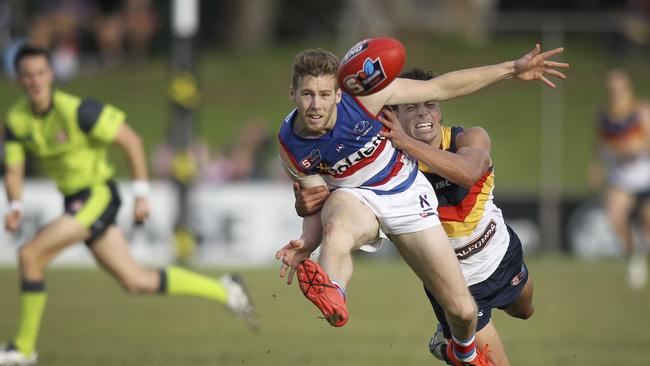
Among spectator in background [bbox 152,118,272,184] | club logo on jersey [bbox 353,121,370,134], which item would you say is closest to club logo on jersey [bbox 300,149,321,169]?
club logo on jersey [bbox 353,121,370,134]

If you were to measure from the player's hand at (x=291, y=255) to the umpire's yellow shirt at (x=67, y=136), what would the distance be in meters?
2.85

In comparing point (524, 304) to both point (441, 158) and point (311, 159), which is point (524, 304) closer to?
point (441, 158)

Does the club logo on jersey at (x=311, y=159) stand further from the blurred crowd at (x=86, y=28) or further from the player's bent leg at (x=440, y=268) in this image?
the blurred crowd at (x=86, y=28)

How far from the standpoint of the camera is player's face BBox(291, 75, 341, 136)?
5.88 m

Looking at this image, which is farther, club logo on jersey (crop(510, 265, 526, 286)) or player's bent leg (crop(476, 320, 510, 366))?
club logo on jersey (crop(510, 265, 526, 286))

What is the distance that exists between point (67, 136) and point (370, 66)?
3626mm

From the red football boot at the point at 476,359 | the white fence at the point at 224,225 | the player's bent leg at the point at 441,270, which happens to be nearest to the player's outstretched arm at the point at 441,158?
the player's bent leg at the point at 441,270

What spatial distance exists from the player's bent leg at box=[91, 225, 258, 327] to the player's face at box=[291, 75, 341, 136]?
10.6 feet

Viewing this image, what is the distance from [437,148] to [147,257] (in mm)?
10349

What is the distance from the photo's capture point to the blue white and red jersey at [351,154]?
6.01 meters

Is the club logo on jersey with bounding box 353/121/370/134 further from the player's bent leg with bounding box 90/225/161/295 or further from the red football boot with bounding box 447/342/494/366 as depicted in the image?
the player's bent leg with bounding box 90/225/161/295

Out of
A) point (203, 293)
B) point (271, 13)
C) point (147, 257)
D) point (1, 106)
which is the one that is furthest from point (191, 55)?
point (271, 13)

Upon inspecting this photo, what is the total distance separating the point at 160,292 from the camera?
9.00 m

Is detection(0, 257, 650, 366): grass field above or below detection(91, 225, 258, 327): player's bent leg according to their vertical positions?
below
